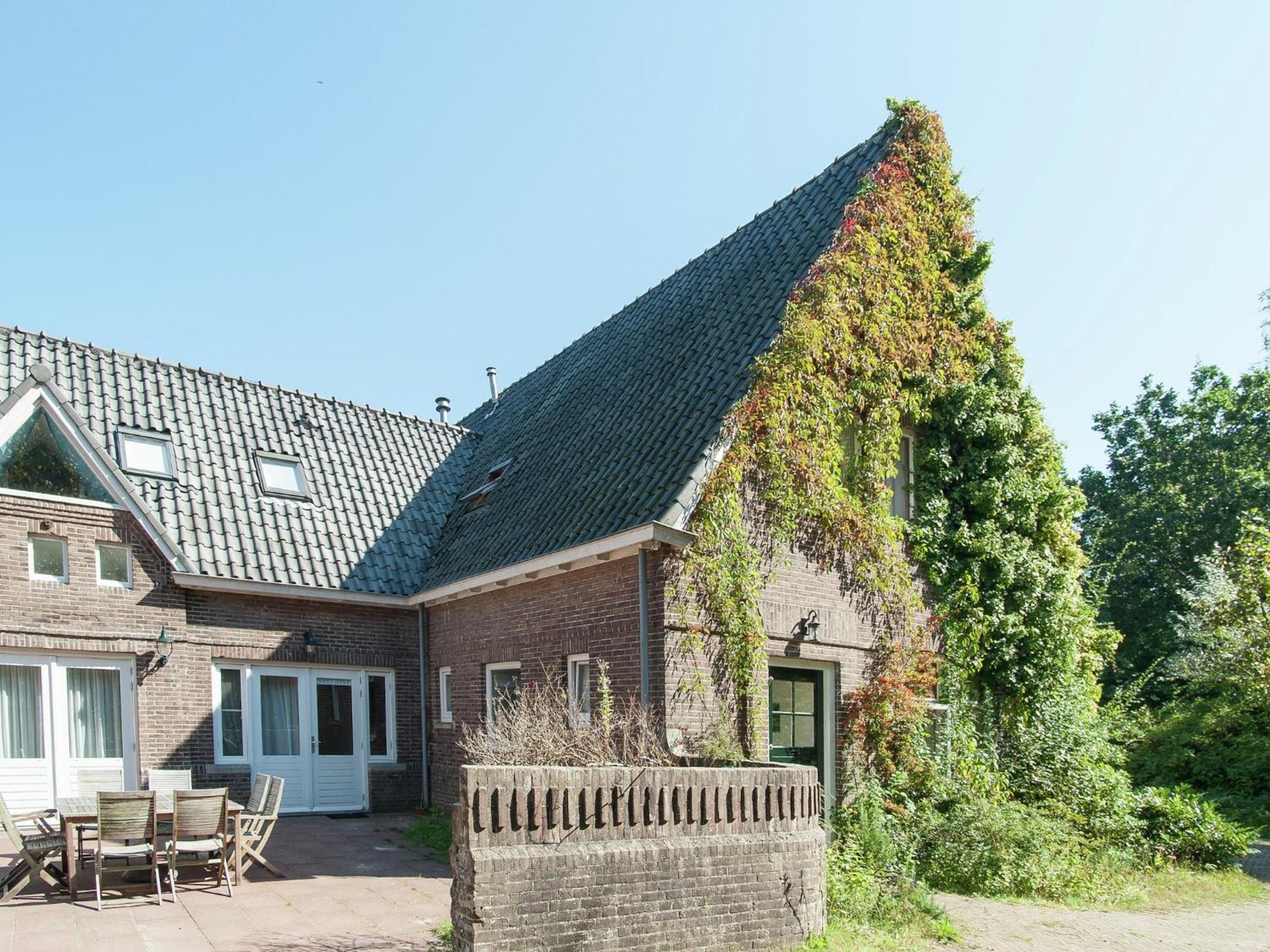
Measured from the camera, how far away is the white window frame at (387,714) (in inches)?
621

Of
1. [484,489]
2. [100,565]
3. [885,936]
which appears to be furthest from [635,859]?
[484,489]

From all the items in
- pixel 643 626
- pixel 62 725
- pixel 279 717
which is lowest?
pixel 279 717

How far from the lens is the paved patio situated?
7.86 metres

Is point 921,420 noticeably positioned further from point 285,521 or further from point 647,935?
point 285,521

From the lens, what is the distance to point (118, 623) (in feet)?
44.4

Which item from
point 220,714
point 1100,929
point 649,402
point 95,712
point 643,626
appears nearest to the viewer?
point 1100,929

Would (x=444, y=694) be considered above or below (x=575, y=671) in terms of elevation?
below

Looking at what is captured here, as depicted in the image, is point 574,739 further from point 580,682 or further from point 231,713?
point 231,713

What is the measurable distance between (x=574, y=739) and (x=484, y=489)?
28.3ft

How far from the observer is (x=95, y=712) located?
44.5 feet

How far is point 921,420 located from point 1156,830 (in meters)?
6.47

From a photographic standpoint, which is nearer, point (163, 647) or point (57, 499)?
point (57, 499)

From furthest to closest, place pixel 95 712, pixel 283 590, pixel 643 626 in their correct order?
pixel 283 590 < pixel 95 712 < pixel 643 626

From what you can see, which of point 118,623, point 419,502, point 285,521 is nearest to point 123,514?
point 118,623
